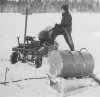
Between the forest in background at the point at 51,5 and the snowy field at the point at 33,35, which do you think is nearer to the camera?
the snowy field at the point at 33,35

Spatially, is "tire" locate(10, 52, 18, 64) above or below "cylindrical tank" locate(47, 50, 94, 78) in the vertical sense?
below

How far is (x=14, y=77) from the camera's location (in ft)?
18.0

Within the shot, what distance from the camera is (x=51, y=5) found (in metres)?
6.91

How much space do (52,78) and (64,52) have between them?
1.98 feet

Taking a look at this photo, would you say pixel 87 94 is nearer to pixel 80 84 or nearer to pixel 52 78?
pixel 80 84

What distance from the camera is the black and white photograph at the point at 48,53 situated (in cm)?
457

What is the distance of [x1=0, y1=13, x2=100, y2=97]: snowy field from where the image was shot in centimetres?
470

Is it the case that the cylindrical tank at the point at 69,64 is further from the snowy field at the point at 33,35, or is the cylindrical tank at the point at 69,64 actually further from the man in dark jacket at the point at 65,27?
the man in dark jacket at the point at 65,27

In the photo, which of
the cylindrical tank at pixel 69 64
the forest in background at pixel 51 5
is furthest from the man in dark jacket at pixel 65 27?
the cylindrical tank at pixel 69 64

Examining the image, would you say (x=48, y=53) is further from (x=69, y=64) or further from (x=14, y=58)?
(x=69, y=64)

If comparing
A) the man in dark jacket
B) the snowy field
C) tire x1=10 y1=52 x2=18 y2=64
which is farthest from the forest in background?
tire x1=10 y1=52 x2=18 y2=64

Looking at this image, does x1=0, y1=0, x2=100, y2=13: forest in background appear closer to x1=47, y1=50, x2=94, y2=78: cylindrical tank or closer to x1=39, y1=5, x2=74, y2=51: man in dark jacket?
x1=39, y1=5, x2=74, y2=51: man in dark jacket

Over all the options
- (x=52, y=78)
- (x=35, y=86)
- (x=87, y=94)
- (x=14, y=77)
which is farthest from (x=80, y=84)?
(x=14, y=77)

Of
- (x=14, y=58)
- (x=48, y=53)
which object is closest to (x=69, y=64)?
(x=48, y=53)
